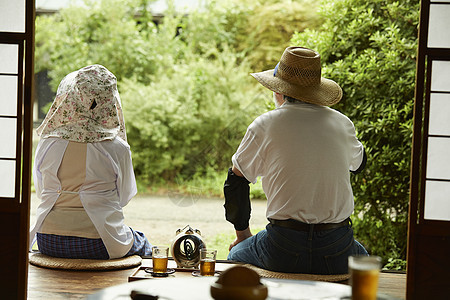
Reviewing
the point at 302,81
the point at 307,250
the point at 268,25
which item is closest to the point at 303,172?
the point at 307,250

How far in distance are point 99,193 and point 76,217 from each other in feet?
0.60

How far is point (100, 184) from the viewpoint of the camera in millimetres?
3533

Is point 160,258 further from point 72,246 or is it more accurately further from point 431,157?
point 431,157

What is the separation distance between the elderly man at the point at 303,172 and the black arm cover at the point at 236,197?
2.3 inches

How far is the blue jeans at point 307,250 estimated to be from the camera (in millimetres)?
3035

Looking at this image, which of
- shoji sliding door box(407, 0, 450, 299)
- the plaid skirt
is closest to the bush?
the plaid skirt

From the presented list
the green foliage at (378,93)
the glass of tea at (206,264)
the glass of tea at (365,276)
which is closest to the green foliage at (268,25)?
the green foliage at (378,93)

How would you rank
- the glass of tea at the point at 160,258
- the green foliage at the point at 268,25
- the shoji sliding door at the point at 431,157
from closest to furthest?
the shoji sliding door at the point at 431,157 < the glass of tea at the point at 160,258 < the green foliage at the point at 268,25

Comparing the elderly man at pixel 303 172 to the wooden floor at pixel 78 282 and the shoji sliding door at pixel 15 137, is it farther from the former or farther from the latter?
the shoji sliding door at pixel 15 137

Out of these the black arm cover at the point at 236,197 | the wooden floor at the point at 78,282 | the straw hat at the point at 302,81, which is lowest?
the wooden floor at the point at 78,282

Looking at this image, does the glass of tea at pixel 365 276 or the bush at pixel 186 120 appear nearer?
the glass of tea at pixel 365 276

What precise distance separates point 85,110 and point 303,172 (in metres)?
1.32

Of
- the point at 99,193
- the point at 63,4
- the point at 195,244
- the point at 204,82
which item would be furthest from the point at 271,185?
the point at 63,4

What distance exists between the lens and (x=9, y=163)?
2842mm
